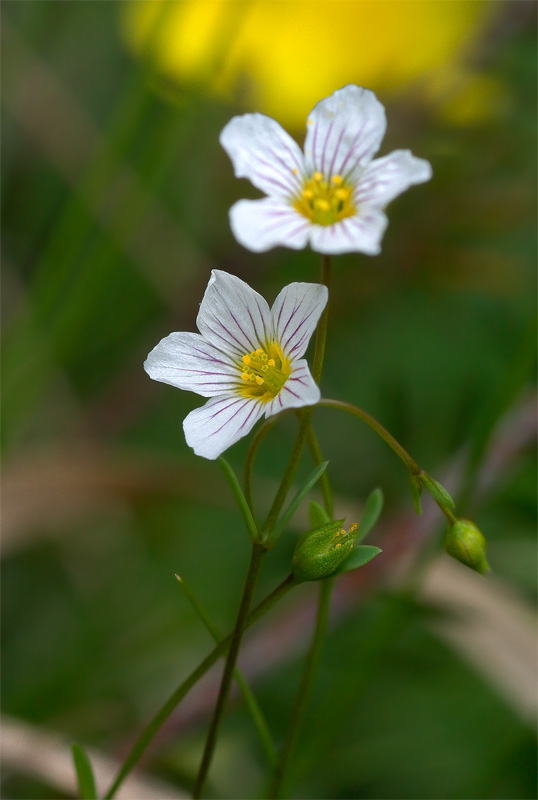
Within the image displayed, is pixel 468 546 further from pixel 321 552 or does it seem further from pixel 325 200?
pixel 325 200

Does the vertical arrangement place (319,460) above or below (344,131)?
below

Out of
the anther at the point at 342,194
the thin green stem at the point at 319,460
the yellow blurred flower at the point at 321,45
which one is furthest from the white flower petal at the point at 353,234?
the yellow blurred flower at the point at 321,45

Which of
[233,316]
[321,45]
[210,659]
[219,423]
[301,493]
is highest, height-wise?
[321,45]

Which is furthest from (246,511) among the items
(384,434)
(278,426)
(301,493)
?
(278,426)

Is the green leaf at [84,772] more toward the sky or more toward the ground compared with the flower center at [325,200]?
more toward the ground

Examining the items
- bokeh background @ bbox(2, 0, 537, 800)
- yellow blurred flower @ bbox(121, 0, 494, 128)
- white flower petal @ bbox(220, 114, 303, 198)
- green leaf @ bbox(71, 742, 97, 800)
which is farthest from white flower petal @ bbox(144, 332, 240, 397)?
yellow blurred flower @ bbox(121, 0, 494, 128)

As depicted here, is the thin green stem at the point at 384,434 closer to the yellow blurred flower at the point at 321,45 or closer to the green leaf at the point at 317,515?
the green leaf at the point at 317,515

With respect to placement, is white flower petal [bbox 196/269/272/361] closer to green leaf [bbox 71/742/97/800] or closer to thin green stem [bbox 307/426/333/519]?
thin green stem [bbox 307/426/333/519]
